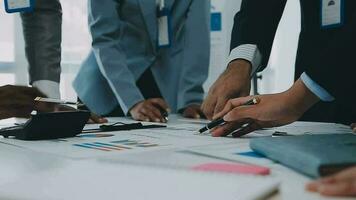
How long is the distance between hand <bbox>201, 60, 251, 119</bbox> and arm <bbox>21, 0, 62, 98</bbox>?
548 millimetres

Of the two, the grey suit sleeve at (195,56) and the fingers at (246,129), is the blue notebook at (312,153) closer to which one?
the fingers at (246,129)

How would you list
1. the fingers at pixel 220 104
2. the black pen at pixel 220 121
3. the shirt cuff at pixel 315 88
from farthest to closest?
the fingers at pixel 220 104
the black pen at pixel 220 121
the shirt cuff at pixel 315 88

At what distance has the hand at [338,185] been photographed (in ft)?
1.29

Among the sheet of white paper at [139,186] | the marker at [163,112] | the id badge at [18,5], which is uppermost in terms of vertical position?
the id badge at [18,5]

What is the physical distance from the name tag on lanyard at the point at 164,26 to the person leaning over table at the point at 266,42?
0.32 m

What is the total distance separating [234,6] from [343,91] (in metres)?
2.69

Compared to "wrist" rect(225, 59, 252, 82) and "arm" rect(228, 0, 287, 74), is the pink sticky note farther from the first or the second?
"arm" rect(228, 0, 287, 74)

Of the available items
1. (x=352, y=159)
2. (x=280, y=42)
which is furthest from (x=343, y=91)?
(x=280, y=42)

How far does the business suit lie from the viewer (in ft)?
5.42

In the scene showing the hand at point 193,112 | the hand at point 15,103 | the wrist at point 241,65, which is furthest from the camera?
the hand at point 193,112

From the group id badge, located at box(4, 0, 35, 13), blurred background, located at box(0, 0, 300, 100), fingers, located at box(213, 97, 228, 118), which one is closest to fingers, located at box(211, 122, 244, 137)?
fingers, located at box(213, 97, 228, 118)

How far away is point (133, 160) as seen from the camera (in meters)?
0.61

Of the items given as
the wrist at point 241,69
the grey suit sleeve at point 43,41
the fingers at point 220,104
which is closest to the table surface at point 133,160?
the fingers at point 220,104

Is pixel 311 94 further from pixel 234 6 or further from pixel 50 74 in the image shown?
pixel 234 6
